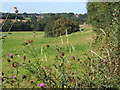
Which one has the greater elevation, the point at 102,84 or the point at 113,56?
the point at 113,56

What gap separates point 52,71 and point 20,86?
0.37 metres

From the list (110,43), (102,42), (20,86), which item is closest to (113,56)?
(110,43)

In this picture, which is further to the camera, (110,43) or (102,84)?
(110,43)

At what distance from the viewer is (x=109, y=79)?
102 inches

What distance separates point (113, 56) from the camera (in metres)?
3.25

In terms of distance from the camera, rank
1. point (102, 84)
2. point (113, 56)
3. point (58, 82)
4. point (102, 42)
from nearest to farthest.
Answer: point (58, 82) → point (102, 84) → point (113, 56) → point (102, 42)

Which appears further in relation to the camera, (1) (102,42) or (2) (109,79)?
(1) (102,42)

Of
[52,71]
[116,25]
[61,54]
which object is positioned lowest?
[52,71]

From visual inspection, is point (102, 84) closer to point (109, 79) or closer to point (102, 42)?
point (109, 79)

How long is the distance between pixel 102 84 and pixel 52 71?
53 cm

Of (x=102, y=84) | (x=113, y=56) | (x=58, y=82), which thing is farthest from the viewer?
(x=113, y=56)

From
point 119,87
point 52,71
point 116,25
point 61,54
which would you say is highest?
point 116,25

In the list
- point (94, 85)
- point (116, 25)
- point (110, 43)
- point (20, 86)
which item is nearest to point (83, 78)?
point (94, 85)

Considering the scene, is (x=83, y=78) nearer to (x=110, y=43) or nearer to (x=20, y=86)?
(x=20, y=86)
